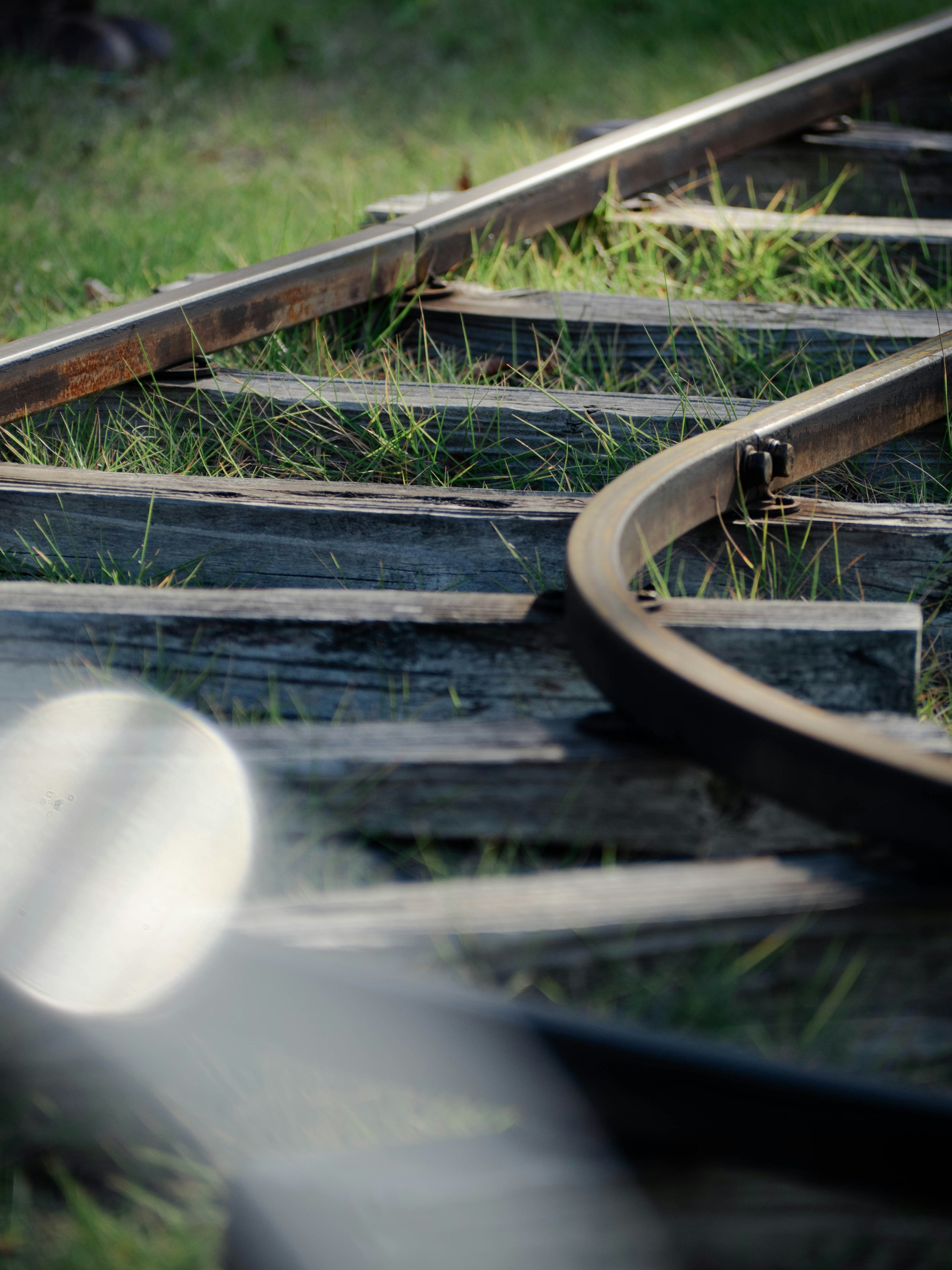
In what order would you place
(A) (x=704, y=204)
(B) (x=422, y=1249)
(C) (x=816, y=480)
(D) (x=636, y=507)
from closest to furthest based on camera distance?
(B) (x=422, y=1249) → (D) (x=636, y=507) → (C) (x=816, y=480) → (A) (x=704, y=204)

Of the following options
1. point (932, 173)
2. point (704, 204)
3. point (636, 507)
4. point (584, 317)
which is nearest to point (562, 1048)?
point (636, 507)

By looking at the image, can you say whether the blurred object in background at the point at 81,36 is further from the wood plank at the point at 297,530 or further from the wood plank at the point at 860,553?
the wood plank at the point at 860,553

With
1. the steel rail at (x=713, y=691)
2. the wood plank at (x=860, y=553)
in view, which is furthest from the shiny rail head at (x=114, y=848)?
the wood plank at (x=860, y=553)

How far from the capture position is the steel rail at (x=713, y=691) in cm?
97

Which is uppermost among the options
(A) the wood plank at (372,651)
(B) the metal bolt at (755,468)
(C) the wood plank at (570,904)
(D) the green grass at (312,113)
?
(D) the green grass at (312,113)

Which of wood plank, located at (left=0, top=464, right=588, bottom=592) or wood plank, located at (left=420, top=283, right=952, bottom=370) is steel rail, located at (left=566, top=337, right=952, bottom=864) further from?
wood plank, located at (left=420, top=283, right=952, bottom=370)

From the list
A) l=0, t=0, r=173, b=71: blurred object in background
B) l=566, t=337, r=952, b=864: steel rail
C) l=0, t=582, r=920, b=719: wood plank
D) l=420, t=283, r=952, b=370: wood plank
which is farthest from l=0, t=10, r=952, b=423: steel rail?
l=0, t=0, r=173, b=71: blurred object in background

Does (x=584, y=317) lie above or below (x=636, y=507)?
above

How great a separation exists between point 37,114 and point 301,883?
5651 mm

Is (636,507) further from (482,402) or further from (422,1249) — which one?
(422,1249)

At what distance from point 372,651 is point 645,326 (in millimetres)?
1394

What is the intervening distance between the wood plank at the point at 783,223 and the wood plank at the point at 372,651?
191 centimetres

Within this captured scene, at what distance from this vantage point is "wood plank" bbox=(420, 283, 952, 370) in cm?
230

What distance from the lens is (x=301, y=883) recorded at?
3.53 ft
